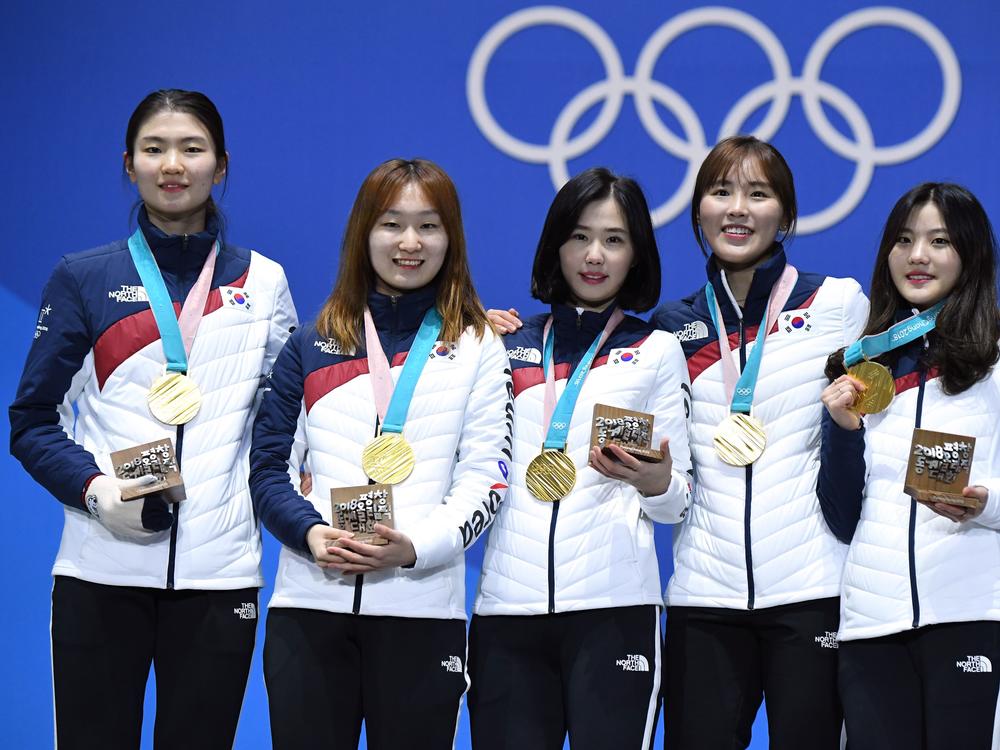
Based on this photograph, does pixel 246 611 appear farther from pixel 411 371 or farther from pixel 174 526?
pixel 411 371

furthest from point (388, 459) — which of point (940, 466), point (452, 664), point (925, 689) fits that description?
point (925, 689)

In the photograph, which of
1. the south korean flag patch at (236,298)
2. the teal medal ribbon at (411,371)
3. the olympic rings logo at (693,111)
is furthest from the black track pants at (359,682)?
the olympic rings logo at (693,111)

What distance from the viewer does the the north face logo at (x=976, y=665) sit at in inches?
117

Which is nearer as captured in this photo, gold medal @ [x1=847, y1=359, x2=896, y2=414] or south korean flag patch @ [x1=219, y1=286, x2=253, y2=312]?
gold medal @ [x1=847, y1=359, x2=896, y2=414]

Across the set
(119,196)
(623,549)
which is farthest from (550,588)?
(119,196)

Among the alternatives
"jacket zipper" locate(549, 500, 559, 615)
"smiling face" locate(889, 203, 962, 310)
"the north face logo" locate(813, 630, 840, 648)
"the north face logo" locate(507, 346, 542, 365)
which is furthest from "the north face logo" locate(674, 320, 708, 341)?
"the north face logo" locate(813, 630, 840, 648)

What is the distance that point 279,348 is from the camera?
343 cm

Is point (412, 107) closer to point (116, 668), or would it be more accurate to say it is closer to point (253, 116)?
point (253, 116)

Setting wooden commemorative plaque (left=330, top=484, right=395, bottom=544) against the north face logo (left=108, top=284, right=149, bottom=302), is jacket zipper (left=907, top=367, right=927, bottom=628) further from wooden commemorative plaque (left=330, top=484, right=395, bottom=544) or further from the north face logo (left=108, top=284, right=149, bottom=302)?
the north face logo (left=108, top=284, right=149, bottom=302)

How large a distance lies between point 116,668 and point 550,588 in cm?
111

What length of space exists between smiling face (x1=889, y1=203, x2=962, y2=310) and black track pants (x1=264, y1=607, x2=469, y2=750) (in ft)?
5.06

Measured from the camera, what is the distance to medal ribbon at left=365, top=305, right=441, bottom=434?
3.11 meters

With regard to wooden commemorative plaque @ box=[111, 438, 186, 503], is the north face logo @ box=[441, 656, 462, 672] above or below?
below

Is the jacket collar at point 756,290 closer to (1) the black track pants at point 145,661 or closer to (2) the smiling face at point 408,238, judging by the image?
(2) the smiling face at point 408,238
